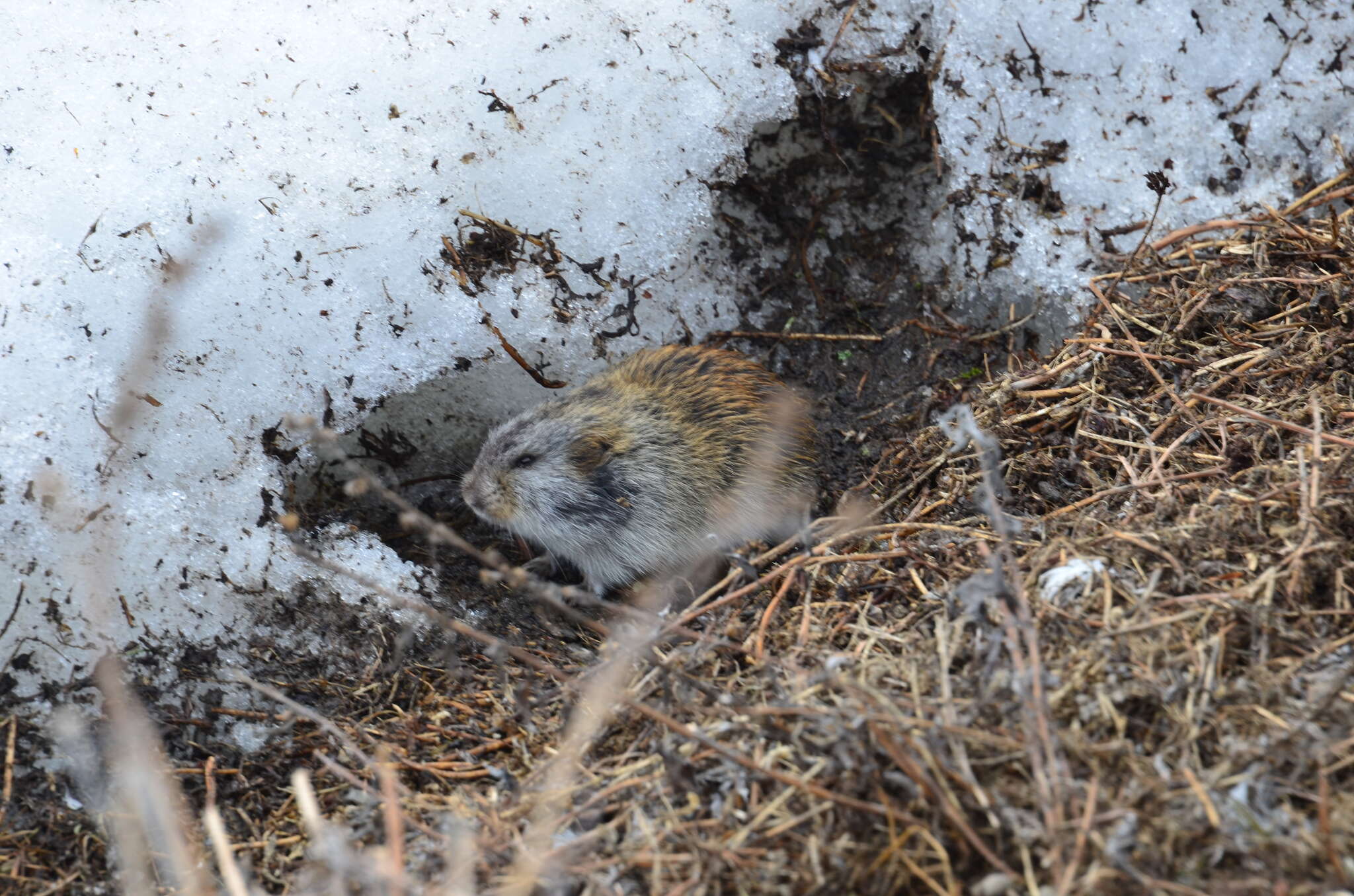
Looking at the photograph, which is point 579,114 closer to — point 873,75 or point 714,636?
point 873,75

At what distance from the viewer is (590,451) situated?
14.3 ft

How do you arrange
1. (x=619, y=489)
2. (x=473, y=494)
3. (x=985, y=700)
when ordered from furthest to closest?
(x=619, y=489), (x=473, y=494), (x=985, y=700)

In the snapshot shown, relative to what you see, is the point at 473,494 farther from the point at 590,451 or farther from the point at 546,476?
the point at 590,451

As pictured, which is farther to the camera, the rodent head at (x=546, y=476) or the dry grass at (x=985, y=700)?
the rodent head at (x=546, y=476)

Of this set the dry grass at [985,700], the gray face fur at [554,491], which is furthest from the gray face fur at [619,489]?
the dry grass at [985,700]

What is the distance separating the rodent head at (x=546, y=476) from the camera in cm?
429

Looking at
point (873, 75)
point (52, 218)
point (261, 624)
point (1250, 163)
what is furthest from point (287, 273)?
point (1250, 163)

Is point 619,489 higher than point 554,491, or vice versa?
point 554,491

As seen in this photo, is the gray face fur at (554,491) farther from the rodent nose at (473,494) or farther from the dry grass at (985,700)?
the dry grass at (985,700)

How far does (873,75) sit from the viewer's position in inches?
180

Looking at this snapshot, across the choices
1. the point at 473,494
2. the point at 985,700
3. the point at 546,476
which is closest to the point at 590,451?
the point at 546,476

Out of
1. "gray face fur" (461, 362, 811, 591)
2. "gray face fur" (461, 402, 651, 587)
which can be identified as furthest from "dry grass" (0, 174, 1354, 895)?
"gray face fur" (461, 402, 651, 587)

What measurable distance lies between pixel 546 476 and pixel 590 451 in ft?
0.72

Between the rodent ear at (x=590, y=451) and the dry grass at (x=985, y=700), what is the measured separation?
0.81 m
